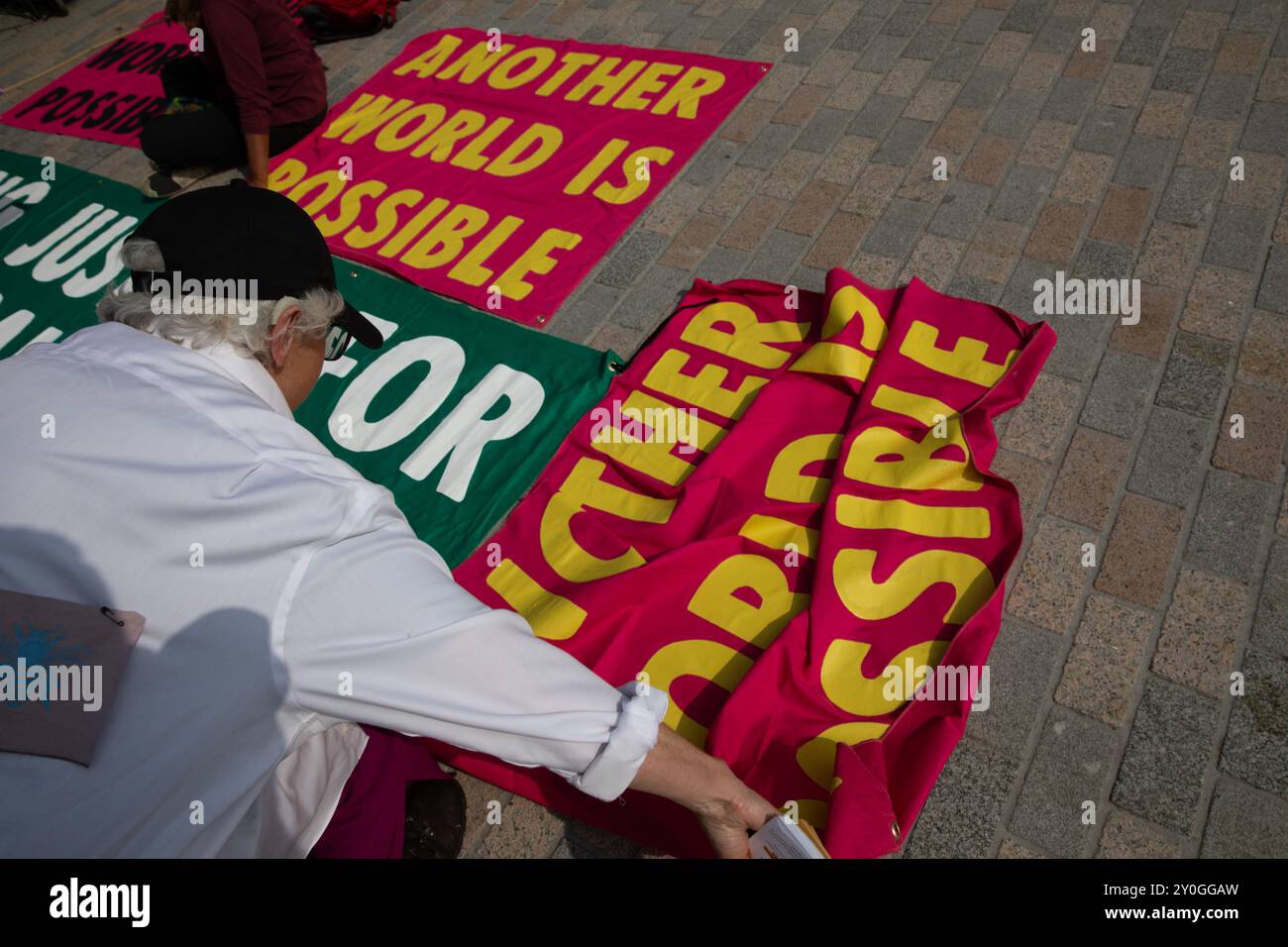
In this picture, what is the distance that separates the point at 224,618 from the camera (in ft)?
4.22

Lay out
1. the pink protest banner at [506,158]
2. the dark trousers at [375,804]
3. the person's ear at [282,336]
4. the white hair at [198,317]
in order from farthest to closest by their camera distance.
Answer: the pink protest banner at [506,158], the dark trousers at [375,804], the person's ear at [282,336], the white hair at [198,317]

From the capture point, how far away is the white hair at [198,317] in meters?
1.68

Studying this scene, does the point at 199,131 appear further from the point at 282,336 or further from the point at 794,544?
the point at 794,544

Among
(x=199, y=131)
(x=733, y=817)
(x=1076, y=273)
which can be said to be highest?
(x=199, y=131)

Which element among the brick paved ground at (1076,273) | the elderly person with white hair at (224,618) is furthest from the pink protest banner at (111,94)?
the elderly person with white hair at (224,618)

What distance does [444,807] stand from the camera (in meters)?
2.32

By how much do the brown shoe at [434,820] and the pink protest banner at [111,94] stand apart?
5218 mm

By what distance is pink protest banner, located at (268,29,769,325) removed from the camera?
4098 millimetres

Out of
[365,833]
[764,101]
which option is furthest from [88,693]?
[764,101]

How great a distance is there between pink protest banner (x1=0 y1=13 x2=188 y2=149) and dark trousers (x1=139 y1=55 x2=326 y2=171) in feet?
2.36

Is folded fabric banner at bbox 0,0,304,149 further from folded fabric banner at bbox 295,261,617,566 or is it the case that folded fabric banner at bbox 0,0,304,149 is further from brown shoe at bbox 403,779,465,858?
brown shoe at bbox 403,779,465,858

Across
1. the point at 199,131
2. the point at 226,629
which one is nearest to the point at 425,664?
the point at 226,629

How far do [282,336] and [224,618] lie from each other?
740 mm

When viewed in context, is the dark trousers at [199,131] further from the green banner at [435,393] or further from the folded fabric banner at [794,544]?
the folded fabric banner at [794,544]
